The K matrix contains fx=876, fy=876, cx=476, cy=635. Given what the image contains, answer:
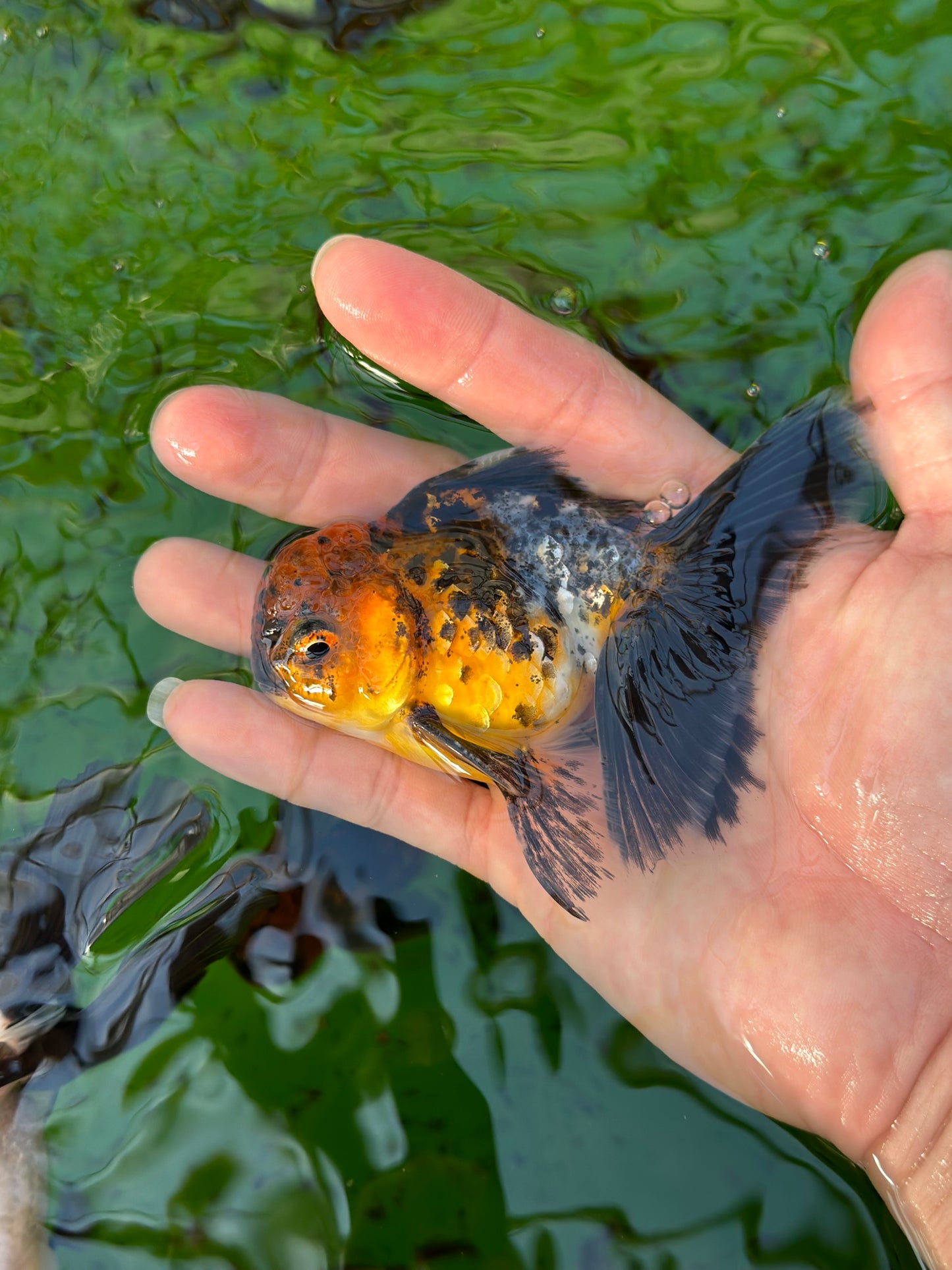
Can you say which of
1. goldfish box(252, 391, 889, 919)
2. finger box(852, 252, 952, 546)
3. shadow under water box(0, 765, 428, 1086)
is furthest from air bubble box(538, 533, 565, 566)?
shadow under water box(0, 765, 428, 1086)

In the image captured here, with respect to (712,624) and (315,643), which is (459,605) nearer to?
(315,643)

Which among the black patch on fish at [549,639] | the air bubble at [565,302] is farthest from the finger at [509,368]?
the black patch on fish at [549,639]

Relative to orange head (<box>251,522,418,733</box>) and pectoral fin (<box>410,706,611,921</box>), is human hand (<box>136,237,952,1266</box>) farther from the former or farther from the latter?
orange head (<box>251,522,418,733</box>)

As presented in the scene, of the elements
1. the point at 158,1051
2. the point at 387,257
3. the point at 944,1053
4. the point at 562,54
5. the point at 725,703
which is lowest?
the point at 158,1051

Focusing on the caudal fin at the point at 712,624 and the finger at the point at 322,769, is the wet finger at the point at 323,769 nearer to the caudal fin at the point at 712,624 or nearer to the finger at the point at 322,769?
the finger at the point at 322,769

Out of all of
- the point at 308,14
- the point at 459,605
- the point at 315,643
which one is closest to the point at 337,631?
the point at 315,643

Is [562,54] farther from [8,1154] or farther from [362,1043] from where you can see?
[8,1154]

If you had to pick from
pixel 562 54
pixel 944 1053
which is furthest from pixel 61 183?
pixel 944 1053
